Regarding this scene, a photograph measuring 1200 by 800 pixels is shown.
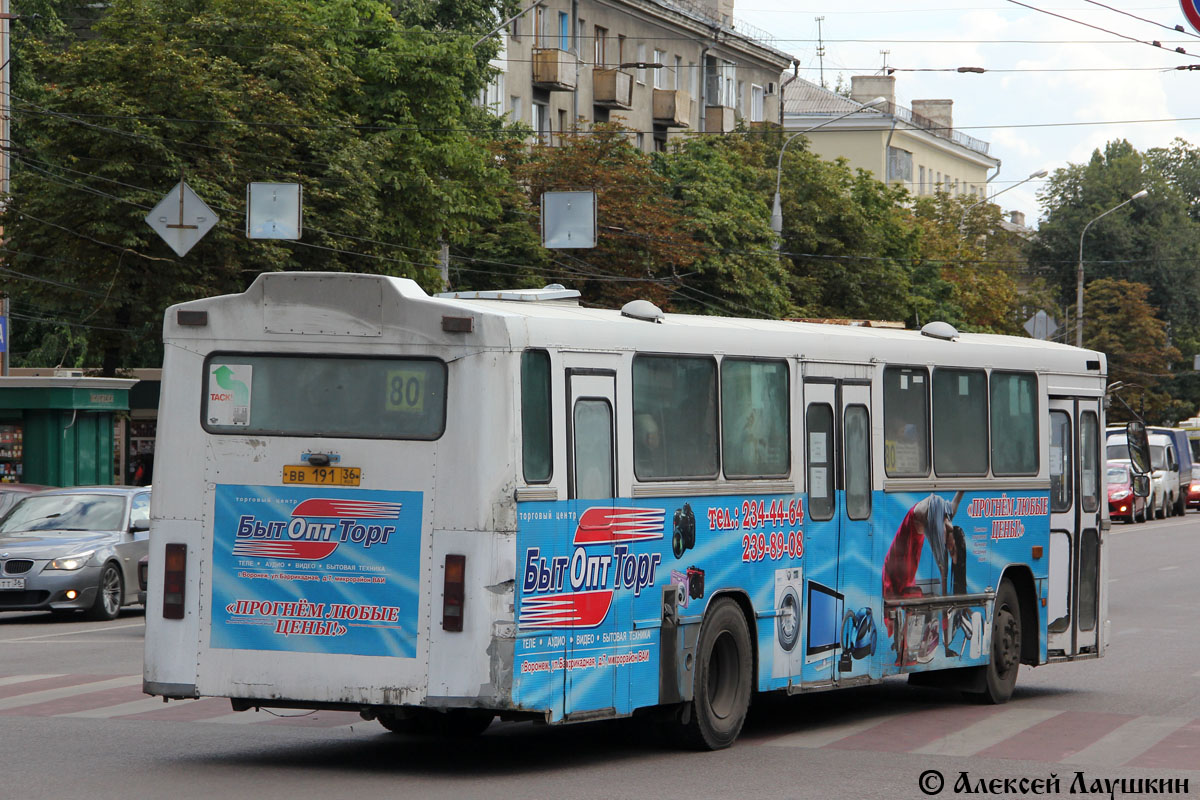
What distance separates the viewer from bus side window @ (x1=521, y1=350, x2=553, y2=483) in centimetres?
1000

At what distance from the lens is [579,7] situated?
6041 centimetres

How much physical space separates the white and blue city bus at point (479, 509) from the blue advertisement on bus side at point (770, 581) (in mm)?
21

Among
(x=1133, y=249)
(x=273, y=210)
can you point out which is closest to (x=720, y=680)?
(x=273, y=210)

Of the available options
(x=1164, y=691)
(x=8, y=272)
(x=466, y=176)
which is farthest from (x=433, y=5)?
(x=1164, y=691)

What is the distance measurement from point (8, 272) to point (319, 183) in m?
5.85

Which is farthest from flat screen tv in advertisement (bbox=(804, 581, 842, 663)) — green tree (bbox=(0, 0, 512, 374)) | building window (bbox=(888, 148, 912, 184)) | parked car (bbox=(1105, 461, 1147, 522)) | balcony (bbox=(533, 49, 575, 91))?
building window (bbox=(888, 148, 912, 184))

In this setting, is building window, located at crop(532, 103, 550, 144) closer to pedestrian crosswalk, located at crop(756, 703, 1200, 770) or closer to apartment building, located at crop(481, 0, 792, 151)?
apartment building, located at crop(481, 0, 792, 151)

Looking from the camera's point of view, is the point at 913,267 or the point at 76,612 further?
the point at 913,267

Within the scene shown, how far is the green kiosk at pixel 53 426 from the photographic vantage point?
115ft

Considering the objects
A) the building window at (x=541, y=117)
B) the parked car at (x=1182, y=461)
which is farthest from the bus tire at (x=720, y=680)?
the parked car at (x=1182, y=461)

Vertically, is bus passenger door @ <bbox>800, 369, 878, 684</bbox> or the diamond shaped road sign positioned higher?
the diamond shaped road sign

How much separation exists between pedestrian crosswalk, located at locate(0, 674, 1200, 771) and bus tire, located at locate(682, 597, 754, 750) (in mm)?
406

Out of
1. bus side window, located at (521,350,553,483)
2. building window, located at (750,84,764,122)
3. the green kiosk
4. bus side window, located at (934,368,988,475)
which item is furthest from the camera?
building window, located at (750,84,764,122)

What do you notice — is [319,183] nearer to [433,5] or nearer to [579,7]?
[433,5]
